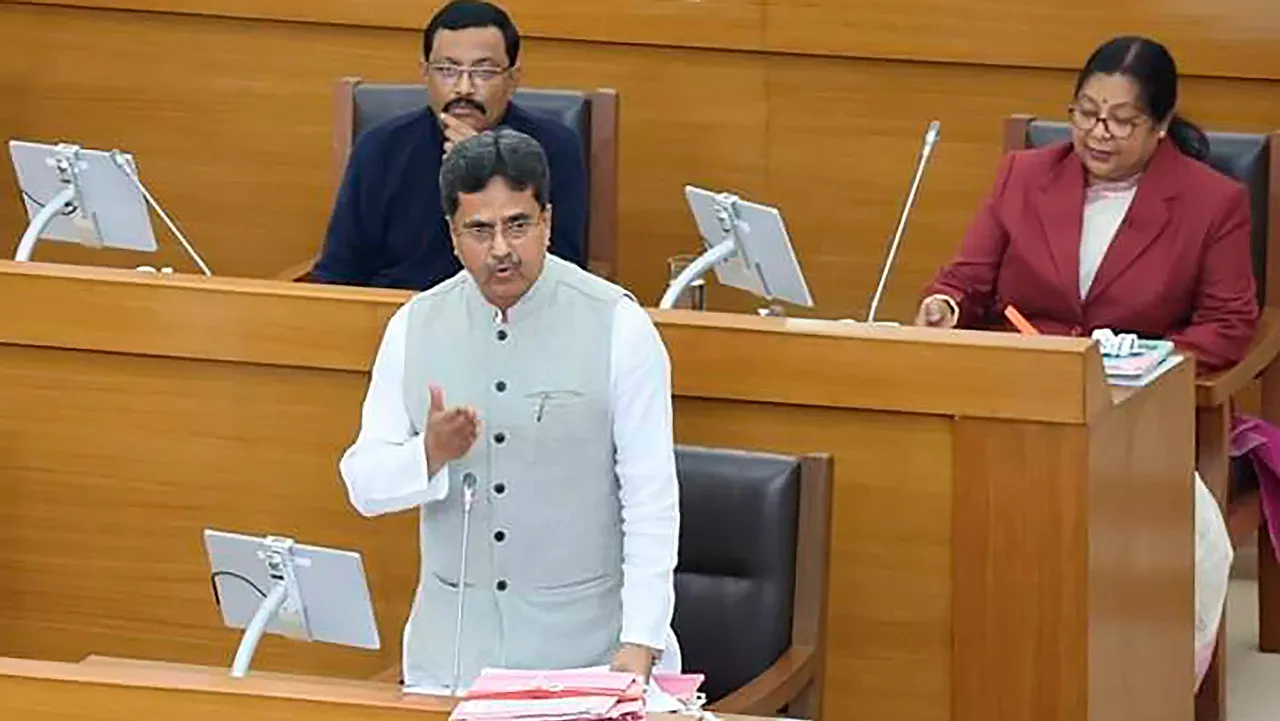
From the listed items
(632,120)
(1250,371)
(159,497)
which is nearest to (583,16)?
(632,120)

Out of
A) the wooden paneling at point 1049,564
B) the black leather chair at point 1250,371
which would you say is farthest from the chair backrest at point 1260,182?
the wooden paneling at point 1049,564

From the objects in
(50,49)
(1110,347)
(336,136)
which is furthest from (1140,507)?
(50,49)

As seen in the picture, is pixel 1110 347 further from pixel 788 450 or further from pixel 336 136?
pixel 336 136

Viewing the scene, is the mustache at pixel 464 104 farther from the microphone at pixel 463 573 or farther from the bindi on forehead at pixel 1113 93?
the microphone at pixel 463 573

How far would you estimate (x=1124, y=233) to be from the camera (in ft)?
15.0

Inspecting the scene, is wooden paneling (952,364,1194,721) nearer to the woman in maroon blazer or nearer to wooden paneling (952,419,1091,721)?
wooden paneling (952,419,1091,721)

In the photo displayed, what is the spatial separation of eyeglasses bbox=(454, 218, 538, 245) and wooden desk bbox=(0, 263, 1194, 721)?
60 centimetres

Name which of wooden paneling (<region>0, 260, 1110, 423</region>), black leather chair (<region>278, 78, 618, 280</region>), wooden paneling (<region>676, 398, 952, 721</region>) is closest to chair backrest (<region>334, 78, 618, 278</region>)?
black leather chair (<region>278, 78, 618, 280</region>)

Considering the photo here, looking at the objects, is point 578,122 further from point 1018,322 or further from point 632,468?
point 632,468

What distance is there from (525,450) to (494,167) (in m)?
0.32

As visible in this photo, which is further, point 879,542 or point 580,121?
point 580,121

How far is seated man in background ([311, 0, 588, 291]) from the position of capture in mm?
4793

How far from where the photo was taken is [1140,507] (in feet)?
12.6

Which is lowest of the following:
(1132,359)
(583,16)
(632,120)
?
(1132,359)
